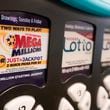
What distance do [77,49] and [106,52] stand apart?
0.29ft

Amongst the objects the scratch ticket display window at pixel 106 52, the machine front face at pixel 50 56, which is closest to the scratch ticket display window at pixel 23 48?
the machine front face at pixel 50 56

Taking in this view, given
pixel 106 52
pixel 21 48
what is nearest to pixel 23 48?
pixel 21 48

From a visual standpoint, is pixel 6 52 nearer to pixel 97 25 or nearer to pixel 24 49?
pixel 24 49

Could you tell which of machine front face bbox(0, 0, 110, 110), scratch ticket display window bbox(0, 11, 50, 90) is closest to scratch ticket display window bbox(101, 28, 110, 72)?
machine front face bbox(0, 0, 110, 110)

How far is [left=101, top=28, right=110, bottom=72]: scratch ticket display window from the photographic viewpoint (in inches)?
15.5

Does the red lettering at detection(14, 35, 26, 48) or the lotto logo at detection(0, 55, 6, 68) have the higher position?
the red lettering at detection(14, 35, 26, 48)

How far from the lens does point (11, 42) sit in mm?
242

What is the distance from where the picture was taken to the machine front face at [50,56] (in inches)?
9.4

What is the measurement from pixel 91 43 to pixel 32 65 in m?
0.12

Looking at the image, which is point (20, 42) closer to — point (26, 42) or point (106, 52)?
point (26, 42)

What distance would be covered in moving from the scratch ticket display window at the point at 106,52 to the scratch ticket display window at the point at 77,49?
1.5 inches

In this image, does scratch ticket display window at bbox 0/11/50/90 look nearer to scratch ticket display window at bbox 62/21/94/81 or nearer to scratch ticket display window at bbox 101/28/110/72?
scratch ticket display window at bbox 62/21/94/81

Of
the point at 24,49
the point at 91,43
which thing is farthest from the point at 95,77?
the point at 24,49

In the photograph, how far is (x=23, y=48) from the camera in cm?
26
